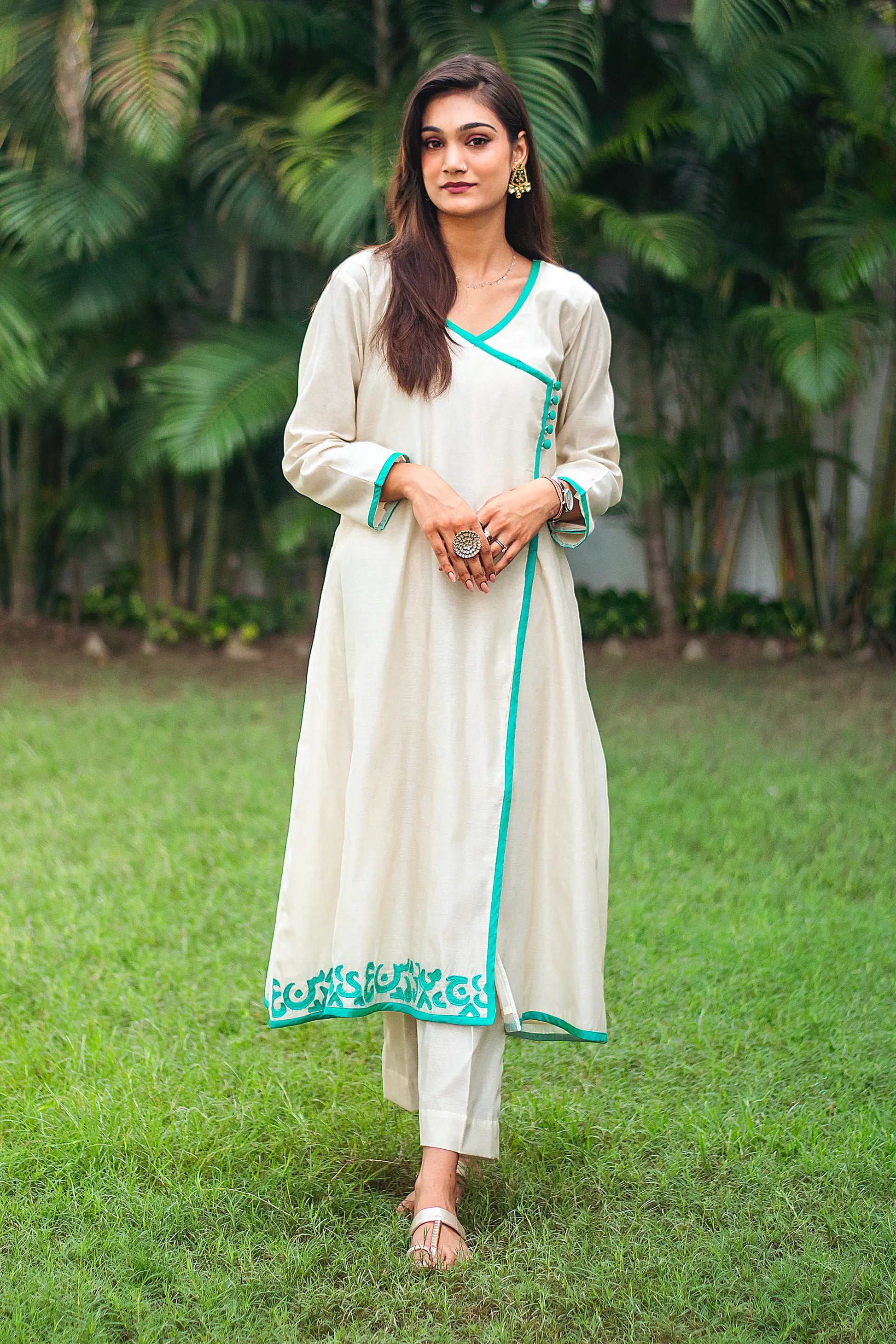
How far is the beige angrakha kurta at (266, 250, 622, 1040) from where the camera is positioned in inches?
78.4

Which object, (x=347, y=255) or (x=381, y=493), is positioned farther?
(x=347, y=255)

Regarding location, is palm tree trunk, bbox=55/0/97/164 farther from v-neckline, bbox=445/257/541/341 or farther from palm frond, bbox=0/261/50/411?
v-neckline, bbox=445/257/541/341

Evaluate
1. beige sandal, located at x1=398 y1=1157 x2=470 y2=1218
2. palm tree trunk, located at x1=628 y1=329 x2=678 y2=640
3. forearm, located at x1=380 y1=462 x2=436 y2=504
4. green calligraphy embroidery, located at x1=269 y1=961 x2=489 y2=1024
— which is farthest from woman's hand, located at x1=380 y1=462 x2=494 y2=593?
palm tree trunk, located at x1=628 y1=329 x2=678 y2=640

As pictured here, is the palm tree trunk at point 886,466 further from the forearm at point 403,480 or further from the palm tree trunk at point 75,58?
the forearm at point 403,480

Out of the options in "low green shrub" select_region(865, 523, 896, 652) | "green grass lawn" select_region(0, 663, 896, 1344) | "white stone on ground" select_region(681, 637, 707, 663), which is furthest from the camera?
"white stone on ground" select_region(681, 637, 707, 663)

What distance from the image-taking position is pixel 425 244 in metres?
2.03

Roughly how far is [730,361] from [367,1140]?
5598 mm

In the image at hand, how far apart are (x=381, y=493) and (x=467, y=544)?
6.5 inches

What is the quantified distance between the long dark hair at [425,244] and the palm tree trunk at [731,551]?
18.0 ft

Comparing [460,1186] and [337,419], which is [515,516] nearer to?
[337,419]

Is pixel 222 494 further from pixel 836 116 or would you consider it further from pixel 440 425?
pixel 440 425

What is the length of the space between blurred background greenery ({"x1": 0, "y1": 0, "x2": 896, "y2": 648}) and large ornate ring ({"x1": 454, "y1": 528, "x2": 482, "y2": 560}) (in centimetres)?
424

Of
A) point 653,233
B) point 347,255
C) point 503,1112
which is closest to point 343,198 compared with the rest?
Result: point 347,255

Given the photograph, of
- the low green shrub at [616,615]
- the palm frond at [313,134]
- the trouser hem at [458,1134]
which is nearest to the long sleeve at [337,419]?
the trouser hem at [458,1134]
